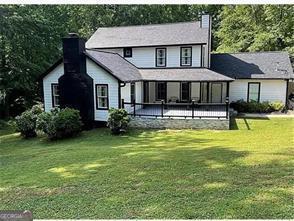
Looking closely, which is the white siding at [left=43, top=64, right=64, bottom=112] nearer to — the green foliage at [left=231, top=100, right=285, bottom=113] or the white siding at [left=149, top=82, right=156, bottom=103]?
the white siding at [left=149, top=82, right=156, bottom=103]

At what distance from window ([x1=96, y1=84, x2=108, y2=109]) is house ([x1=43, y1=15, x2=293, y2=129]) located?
6 cm

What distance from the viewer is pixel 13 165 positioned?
984cm

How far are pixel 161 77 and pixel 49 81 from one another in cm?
712

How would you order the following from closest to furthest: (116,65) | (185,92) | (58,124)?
(58,124) < (116,65) < (185,92)

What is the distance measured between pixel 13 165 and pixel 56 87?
8.97 meters

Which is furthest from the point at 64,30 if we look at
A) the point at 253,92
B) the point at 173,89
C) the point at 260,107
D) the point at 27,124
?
the point at 260,107

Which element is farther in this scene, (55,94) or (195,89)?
(195,89)

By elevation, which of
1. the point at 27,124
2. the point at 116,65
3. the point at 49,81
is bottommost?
the point at 27,124

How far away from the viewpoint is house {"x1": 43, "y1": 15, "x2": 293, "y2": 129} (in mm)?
16828

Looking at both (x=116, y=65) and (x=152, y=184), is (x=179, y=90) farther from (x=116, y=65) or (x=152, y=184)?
(x=152, y=184)

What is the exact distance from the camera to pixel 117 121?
15250mm

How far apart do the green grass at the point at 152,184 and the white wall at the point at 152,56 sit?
10.8 meters

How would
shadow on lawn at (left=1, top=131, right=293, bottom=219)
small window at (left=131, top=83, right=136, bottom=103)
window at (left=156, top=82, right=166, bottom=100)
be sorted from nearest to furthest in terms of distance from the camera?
1. shadow on lawn at (left=1, top=131, right=293, bottom=219)
2. small window at (left=131, top=83, right=136, bottom=103)
3. window at (left=156, top=82, right=166, bottom=100)

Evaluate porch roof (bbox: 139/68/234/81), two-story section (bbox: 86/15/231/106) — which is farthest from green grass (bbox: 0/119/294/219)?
two-story section (bbox: 86/15/231/106)
